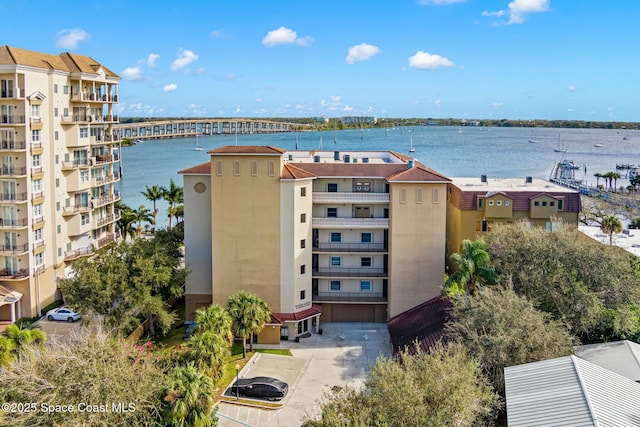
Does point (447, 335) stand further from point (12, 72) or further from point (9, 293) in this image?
point (12, 72)

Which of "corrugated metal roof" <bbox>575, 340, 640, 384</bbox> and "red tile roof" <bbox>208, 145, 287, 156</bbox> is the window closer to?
"red tile roof" <bbox>208, 145, 287, 156</bbox>

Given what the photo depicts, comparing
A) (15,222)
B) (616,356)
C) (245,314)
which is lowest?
(245,314)

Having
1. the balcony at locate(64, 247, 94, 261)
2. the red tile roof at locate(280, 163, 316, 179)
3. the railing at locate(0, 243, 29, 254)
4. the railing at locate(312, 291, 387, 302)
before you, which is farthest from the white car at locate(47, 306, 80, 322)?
the red tile roof at locate(280, 163, 316, 179)

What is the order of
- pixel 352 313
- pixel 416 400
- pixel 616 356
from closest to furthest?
1. pixel 416 400
2. pixel 616 356
3. pixel 352 313

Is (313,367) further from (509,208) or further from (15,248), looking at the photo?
(15,248)

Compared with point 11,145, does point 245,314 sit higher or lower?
lower

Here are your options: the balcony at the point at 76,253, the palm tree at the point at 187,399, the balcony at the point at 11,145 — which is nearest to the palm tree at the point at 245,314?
the palm tree at the point at 187,399

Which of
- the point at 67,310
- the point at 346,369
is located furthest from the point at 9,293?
the point at 346,369

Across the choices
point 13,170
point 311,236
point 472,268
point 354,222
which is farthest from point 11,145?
point 472,268

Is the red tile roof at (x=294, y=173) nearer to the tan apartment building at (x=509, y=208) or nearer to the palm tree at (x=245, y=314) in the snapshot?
the palm tree at (x=245, y=314)
